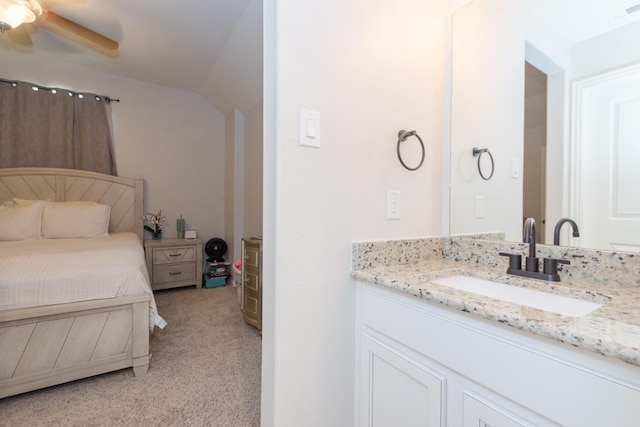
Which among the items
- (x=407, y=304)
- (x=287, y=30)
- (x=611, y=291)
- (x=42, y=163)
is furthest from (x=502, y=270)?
(x=42, y=163)

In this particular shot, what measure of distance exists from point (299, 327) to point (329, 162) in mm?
584

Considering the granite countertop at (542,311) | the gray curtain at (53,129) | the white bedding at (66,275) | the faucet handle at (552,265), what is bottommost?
the white bedding at (66,275)

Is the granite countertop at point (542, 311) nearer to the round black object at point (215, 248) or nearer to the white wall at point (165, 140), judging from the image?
the round black object at point (215, 248)

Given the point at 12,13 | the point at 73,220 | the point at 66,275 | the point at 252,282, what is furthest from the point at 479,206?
the point at 73,220

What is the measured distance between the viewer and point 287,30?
36.9 inches

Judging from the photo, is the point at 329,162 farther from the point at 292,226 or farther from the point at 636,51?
the point at 636,51

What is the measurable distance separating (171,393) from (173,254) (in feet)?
7.27

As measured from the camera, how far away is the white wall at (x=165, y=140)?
3.39m

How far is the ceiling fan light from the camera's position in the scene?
5.57 ft

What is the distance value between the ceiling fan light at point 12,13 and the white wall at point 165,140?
1.84 meters

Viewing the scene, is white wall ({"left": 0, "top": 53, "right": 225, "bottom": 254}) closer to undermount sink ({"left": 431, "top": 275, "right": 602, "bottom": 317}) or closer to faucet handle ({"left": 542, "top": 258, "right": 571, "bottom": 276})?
undermount sink ({"left": 431, "top": 275, "right": 602, "bottom": 317})

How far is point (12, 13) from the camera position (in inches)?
68.3

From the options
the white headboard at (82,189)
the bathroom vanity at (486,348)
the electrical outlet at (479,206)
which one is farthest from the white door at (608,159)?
the white headboard at (82,189)

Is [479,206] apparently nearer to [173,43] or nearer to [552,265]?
[552,265]
